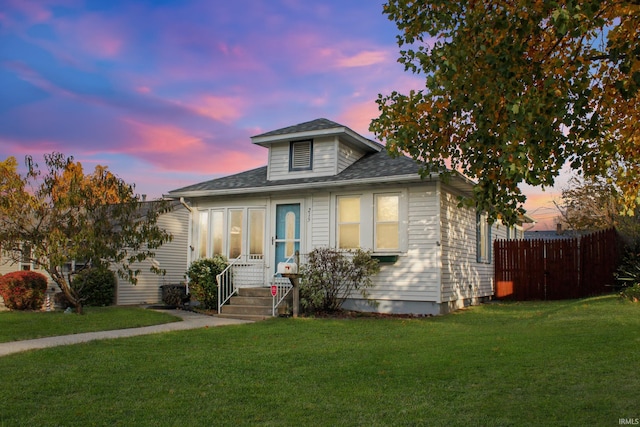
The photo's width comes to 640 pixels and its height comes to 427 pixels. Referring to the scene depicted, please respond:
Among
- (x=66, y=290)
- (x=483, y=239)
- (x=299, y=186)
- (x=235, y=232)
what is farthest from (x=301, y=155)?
(x=66, y=290)

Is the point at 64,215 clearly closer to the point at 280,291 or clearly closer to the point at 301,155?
the point at 280,291

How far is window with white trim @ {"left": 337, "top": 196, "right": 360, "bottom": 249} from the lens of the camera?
47.5ft

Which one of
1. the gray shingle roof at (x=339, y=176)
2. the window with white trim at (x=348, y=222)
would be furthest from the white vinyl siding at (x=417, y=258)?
the window with white trim at (x=348, y=222)

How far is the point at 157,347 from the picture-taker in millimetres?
8516

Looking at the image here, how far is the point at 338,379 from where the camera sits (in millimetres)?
6250

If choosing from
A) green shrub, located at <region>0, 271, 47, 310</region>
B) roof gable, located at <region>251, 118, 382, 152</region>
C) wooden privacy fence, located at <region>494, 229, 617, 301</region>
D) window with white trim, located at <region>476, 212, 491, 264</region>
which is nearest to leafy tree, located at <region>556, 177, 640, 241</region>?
wooden privacy fence, located at <region>494, 229, 617, 301</region>

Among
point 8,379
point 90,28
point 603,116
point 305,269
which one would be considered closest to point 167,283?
point 305,269

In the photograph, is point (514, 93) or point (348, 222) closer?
point (514, 93)

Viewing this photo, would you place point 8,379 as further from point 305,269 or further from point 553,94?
point 305,269

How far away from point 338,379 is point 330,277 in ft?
24.1

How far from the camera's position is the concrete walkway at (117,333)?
862 centimetres

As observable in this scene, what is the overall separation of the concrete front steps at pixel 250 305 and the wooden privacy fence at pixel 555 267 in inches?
370

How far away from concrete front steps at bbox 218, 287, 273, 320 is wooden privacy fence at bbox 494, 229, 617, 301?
9386mm

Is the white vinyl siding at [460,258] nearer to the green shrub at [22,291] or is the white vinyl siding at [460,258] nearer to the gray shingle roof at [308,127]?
the gray shingle roof at [308,127]
